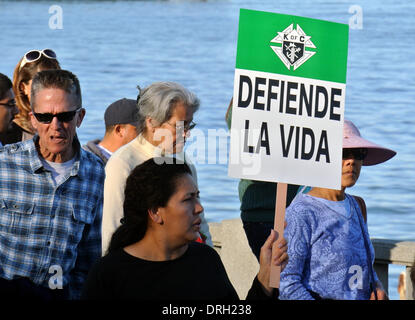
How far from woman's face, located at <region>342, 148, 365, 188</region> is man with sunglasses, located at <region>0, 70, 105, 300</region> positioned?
3.86 ft

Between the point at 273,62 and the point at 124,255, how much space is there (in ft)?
3.51

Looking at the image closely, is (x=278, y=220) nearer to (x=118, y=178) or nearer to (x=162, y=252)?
(x=162, y=252)

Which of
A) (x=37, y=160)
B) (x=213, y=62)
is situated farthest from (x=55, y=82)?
(x=213, y=62)

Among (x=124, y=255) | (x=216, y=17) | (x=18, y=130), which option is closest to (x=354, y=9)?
(x=18, y=130)

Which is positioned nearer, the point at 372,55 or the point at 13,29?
the point at 372,55

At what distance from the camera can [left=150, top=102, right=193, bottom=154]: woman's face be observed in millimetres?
4707

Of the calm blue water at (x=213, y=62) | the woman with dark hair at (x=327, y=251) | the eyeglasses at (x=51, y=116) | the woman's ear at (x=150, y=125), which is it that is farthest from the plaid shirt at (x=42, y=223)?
the calm blue water at (x=213, y=62)

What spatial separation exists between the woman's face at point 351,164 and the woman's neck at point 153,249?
1.18 m

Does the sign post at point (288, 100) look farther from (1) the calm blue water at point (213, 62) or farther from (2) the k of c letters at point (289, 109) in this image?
(1) the calm blue water at point (213, 62)

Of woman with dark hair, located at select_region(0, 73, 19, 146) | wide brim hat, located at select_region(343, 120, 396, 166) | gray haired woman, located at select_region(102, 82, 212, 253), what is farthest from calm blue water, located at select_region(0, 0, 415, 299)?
gray haired woman, located at select_region(102, 82, 212, 253)

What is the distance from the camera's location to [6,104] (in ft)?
17.9
